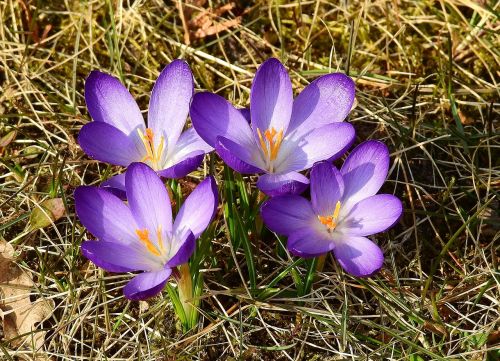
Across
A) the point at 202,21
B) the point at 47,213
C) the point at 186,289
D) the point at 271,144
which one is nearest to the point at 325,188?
the point at 271,144

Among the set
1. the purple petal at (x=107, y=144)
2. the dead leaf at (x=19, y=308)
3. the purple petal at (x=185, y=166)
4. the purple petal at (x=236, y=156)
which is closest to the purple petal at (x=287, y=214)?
the purple petal at (x=236, y=156)

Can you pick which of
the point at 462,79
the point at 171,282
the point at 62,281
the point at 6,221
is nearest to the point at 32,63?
the point at 6,221

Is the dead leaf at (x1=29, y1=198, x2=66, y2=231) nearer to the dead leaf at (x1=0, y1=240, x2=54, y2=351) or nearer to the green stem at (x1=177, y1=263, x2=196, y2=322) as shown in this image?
the dead leaf at (x1=0, y1=240, x2=54, y2=351)

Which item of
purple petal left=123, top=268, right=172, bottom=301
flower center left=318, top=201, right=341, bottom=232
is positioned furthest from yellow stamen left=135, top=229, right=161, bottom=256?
flower center left=318, top=201, right=341, bottom=232

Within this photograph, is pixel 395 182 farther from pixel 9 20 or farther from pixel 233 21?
pixel 9 20

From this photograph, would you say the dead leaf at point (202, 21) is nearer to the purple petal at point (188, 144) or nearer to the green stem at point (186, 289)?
the purple petal at point (188, 144)

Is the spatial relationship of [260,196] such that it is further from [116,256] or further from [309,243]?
[116,256]
